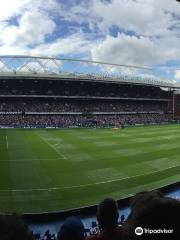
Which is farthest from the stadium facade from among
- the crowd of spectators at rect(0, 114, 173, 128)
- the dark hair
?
the dark hair

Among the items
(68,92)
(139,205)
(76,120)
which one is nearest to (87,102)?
(68,92)

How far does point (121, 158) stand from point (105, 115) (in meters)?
72.0

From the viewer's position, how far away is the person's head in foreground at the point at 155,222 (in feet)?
10.2

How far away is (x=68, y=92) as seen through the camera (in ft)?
382

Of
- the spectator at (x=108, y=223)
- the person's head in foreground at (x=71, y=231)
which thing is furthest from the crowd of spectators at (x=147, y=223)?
the spectator at (x=108, y=223)

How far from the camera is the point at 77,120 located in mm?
102875

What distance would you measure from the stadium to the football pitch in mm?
53

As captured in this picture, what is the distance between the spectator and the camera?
4730 mm

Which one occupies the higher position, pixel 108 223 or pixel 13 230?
pixel 13 230

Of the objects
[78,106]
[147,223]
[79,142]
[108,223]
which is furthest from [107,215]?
[78,106]

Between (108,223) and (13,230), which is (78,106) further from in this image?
(13,230)

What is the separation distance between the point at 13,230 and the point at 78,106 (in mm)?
110883

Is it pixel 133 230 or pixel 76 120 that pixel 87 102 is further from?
pixel 133 230

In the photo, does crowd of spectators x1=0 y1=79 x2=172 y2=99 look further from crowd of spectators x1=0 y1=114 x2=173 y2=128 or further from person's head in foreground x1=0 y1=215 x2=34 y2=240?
person's head in foreground x1=0 y1=215 x2=34 y2=240
